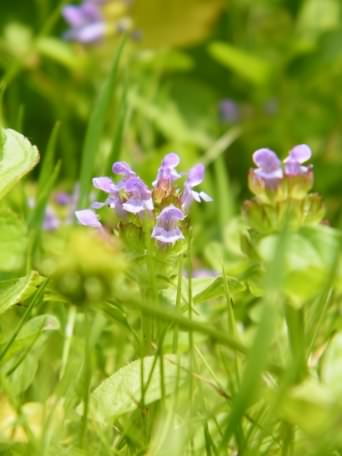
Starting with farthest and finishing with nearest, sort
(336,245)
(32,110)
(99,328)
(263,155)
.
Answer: (32,110), (99,328), (263,155), (336,245)

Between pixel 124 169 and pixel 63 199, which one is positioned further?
pixel 63 199

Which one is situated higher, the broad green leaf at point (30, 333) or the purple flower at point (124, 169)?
the purple flower at point (124, 169)

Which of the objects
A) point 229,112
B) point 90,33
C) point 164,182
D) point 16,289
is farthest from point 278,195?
point 229,112

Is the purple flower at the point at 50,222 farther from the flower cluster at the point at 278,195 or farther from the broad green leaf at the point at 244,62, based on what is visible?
the flower cluster at the point at 278,195

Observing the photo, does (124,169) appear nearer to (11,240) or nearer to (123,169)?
(123,169)

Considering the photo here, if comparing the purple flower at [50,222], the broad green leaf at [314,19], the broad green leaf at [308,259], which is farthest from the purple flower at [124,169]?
the broad green leaf at [314,19]

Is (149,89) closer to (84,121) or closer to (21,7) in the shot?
(84,121)

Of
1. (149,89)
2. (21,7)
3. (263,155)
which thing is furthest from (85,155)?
(21,7)
